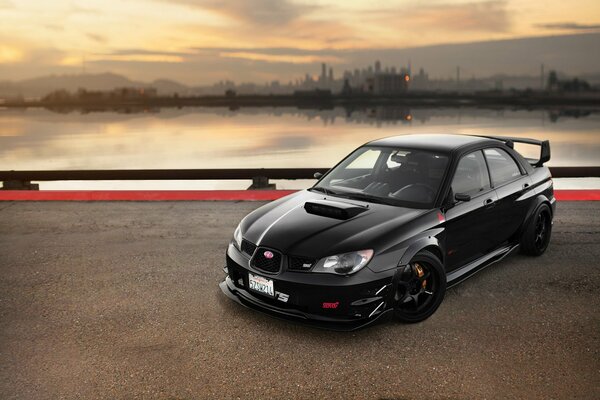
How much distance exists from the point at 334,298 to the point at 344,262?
0.30 metres

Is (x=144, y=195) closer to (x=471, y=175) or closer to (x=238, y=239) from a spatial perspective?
(x=238, y=239)

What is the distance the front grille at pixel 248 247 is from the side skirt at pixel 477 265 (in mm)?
1827

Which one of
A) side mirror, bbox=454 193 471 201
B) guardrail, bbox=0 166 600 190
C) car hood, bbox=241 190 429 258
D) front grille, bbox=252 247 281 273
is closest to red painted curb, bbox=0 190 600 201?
guardrail, bbox=0 166 600 190

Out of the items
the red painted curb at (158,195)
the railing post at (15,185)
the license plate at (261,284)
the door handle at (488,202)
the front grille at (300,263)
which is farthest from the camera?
the railing post at (15,185)

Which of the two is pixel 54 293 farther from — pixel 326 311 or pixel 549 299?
pixel 549 299

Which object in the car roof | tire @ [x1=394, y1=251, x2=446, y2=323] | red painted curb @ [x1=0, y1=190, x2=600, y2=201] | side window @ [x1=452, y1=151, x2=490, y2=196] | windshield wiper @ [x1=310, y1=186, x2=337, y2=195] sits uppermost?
the car roof

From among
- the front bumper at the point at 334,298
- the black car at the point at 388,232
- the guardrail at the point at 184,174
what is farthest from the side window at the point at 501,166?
the guardrail at the point at 184,174

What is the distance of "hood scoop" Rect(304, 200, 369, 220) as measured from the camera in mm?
5051

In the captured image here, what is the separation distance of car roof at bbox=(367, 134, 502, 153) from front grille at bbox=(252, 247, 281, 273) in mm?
2044

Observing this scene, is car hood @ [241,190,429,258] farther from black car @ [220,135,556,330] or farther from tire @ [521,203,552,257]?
tire @ [521,203,552,257]

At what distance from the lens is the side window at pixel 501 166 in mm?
6105

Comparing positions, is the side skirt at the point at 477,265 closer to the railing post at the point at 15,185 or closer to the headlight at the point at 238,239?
the headlight at the point at 238,239

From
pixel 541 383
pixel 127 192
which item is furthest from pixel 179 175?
pixel 541 383

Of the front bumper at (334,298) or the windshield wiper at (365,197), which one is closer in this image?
the front bumper at (334,298)
